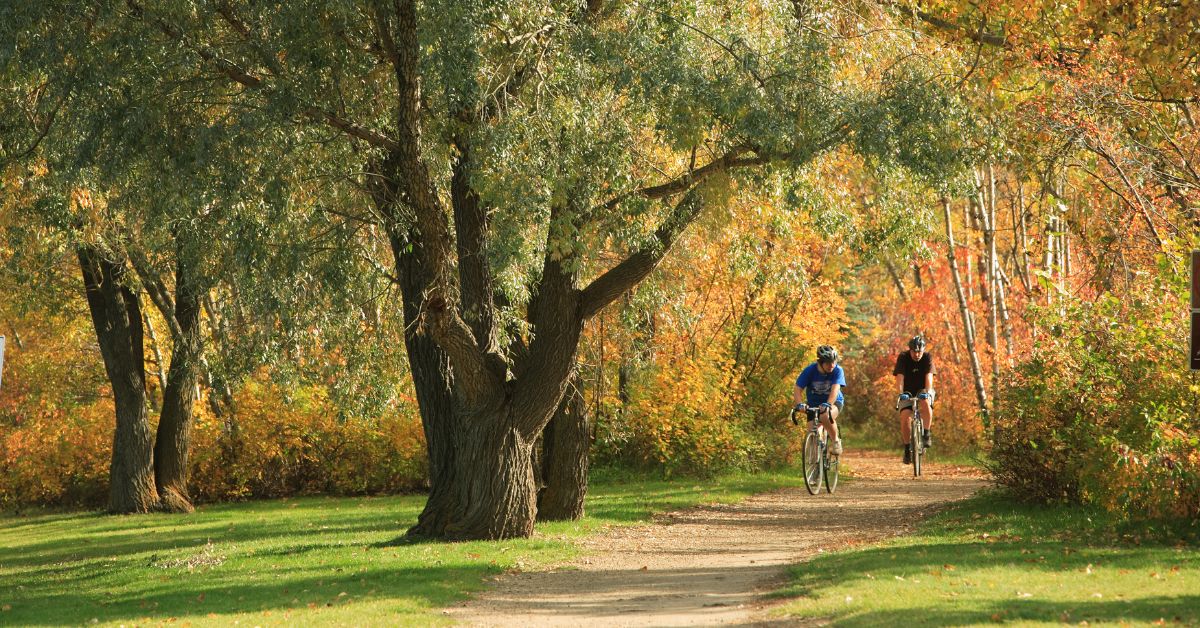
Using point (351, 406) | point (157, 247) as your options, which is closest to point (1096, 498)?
point (351, 406)

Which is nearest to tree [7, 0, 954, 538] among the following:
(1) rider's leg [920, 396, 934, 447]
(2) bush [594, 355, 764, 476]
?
(1) rider's leg [920, 396, 934, 447]

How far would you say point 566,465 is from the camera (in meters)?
16.5

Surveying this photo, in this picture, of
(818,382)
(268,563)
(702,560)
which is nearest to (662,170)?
(818,382)

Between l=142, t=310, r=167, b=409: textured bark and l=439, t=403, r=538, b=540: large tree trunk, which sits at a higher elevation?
l=142, t=310, r=167, b=409: textured bark

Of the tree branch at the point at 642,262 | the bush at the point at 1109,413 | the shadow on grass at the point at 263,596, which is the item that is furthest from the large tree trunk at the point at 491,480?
the bush at the point at 1109,413

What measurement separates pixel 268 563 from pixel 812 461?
708cm

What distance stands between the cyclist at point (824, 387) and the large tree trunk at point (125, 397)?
550 inches

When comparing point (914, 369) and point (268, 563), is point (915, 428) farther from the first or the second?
point (268, 563)

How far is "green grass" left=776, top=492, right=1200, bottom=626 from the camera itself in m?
7.87

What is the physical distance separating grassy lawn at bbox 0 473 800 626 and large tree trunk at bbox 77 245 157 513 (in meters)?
0.83

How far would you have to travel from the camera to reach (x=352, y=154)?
14.1m

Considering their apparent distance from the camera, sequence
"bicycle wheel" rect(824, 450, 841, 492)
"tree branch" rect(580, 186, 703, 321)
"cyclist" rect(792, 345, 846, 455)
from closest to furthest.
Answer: "tree branch" rect(580, 186, 703, 321) < "cyclist" rect(792, 345, 846, 455) < "bicycle wheel" rect(824, 450, 841, 492)

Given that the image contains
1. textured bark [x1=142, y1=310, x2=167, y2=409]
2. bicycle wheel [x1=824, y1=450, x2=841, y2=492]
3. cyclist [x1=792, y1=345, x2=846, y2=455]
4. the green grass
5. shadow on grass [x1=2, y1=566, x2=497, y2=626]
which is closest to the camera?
the green grass

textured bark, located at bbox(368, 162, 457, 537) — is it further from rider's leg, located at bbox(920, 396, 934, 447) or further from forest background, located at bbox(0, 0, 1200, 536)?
rider's leg, located at bbox(920, 396, 934, 447)
